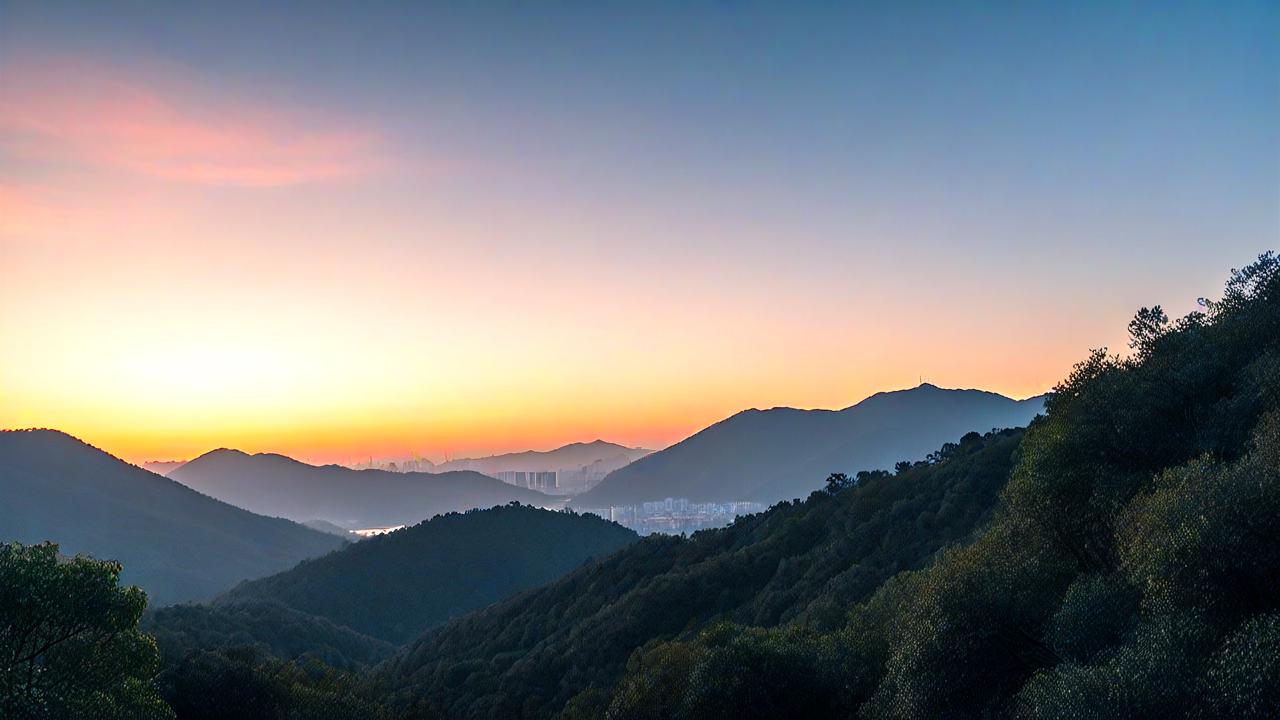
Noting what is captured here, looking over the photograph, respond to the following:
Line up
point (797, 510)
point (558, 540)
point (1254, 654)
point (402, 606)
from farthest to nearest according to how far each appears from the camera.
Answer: point (558, 540)
point (402, 606)
point (797, 510)
point (1254, 654)

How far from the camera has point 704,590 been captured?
67.2 m

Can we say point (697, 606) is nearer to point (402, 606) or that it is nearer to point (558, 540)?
point (402, 606)

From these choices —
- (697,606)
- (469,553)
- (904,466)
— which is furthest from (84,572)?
(469,553)

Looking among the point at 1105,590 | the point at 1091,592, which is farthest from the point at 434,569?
the point at 1105,590

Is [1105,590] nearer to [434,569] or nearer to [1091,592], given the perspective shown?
[1091,592]

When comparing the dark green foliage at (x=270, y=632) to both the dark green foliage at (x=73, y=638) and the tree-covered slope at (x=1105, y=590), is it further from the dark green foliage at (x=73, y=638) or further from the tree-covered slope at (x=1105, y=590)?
the tree-covered slope at (x=1105, y=590)

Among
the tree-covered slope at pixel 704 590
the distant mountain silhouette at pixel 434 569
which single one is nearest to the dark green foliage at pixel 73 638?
the tree-covered slope at pixel 704 590

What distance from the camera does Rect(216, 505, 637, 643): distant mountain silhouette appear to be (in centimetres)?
13038

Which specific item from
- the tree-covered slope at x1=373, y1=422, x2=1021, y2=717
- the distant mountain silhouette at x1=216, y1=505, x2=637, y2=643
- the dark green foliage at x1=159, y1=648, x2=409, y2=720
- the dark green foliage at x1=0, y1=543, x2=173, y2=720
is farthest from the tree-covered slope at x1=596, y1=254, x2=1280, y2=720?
the distant mountain silhouette at x1=216, y1=505, x2=637, y2=643

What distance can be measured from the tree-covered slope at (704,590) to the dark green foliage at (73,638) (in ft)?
89.0

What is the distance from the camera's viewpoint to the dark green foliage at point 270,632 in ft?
277

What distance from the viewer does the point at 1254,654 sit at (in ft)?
47.0

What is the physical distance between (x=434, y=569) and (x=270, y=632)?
49.2m

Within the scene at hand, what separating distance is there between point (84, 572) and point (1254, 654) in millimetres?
30960
